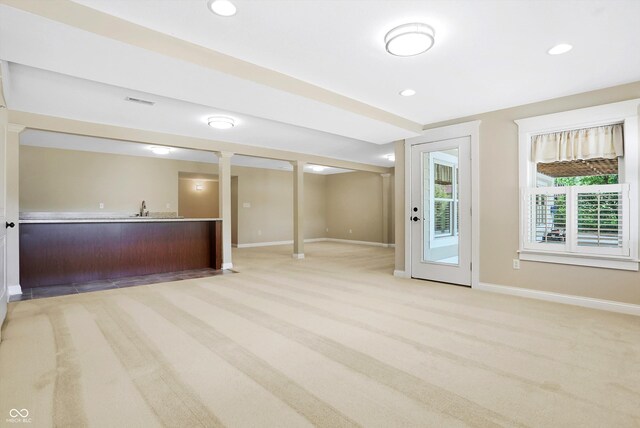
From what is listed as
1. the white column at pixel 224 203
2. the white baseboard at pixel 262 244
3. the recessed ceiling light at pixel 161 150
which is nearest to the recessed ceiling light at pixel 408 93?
the white column at pixel 224 203

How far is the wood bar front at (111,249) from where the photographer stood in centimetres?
458

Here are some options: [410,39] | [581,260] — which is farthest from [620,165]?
[410,39]

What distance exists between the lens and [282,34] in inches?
96.0

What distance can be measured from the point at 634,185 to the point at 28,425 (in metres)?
5.17

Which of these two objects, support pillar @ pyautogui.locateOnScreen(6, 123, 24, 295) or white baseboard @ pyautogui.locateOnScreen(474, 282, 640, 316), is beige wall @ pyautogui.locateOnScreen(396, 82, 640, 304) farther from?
support pillar @ pyautogui.locateOnScreen(6, 123, 24, 295)

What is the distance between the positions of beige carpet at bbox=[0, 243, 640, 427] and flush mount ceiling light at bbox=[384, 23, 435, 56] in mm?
2313

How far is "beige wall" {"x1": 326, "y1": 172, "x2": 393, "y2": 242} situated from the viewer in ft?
33.8

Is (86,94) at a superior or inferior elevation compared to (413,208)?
superior

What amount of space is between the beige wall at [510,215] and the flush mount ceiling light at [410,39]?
7.72ft

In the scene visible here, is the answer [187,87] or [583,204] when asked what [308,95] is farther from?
[583,204]

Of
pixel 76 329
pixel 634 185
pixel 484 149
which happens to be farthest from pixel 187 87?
pixel 634 185

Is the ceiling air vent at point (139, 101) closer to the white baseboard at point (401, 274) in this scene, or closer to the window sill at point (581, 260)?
the white baseboard at point (401, 274)

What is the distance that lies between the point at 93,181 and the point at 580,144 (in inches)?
345

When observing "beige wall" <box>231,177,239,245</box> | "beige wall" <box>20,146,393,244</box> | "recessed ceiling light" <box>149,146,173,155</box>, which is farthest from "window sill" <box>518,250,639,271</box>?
"beige wall" <box>231,177,239,245</box>
